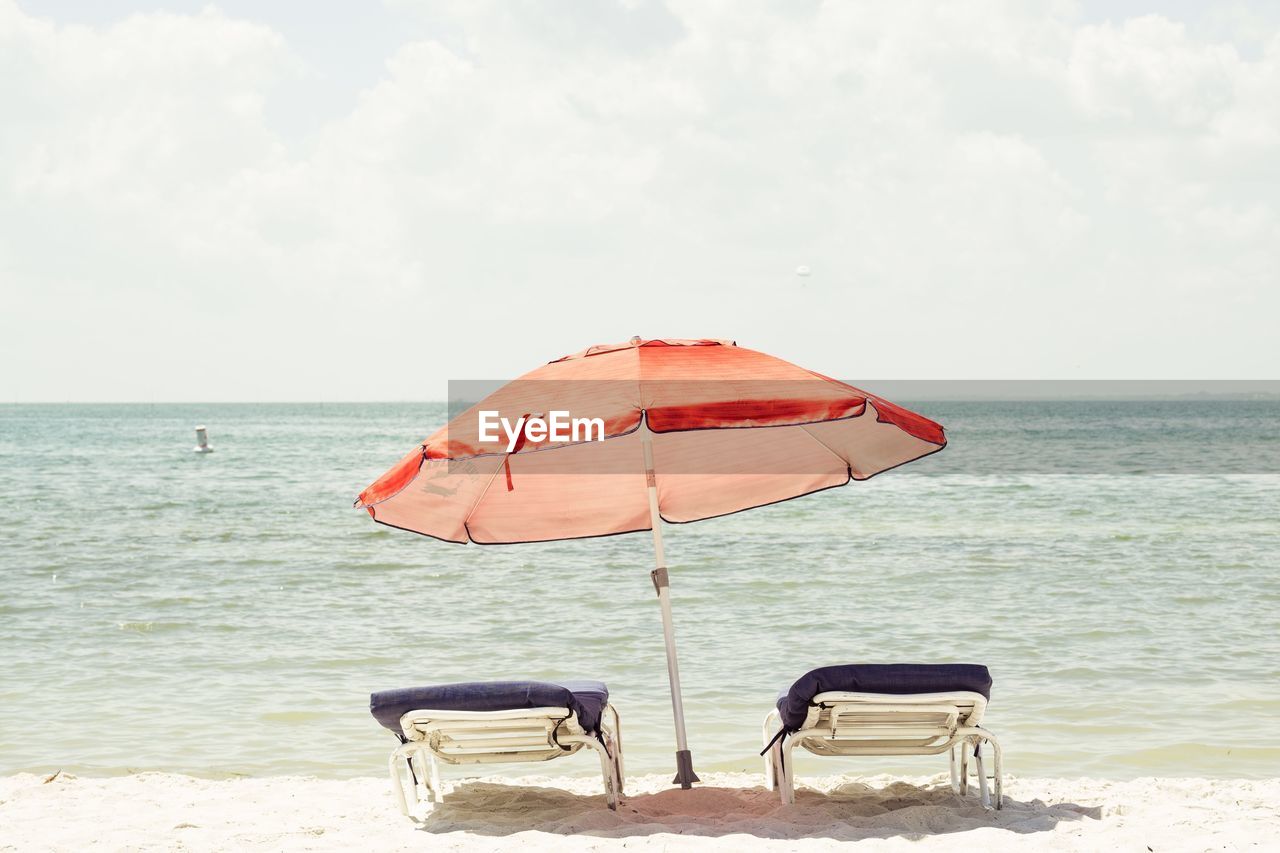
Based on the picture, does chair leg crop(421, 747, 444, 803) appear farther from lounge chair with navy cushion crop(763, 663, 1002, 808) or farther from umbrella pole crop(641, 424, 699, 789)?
lounge chair with navy cushion crop(763, 663, 1002, 808)

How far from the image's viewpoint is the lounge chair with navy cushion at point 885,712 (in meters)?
4.50

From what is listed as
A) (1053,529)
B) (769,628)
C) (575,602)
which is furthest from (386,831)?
(1053,529)

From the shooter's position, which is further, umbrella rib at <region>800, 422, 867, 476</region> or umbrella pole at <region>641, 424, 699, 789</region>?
umbrella rib at <region>800, 422, 867, 476</region>

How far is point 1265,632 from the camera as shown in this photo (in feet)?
31.9

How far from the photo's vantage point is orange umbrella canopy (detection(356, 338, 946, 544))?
404cm

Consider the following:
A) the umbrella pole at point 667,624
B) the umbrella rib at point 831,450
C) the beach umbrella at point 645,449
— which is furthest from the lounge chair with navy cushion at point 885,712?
the umbrella rib at point 831,450

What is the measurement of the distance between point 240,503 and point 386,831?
70.0ft

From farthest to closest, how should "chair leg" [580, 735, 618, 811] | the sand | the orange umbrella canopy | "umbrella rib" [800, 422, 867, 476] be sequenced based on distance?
"umbrella rib" [800, 422, 867, 476] → "chair leg" [580, 735, 618, 811] → the sand → the orange umbrella canopy

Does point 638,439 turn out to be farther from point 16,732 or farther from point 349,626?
point 349,626

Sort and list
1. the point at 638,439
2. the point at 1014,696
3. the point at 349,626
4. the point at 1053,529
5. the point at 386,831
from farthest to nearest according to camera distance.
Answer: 1. the point at 1053,529
2. the point at 349,626
3. the point at 1014,696
4. the point at 638,439
5. the point at 386,831

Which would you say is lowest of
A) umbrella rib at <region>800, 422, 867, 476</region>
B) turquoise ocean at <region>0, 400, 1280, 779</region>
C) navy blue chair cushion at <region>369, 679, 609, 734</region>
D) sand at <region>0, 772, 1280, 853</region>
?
turquoise ocean at <region>0, 400, 1280, 779</region>

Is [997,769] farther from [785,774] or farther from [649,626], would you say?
[649,626]

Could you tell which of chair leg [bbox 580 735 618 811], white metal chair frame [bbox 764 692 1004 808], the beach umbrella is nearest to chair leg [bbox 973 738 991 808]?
white metal chair frame [bbox 764 692 1004 808]

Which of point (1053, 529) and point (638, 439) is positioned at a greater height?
point (638, 439)
